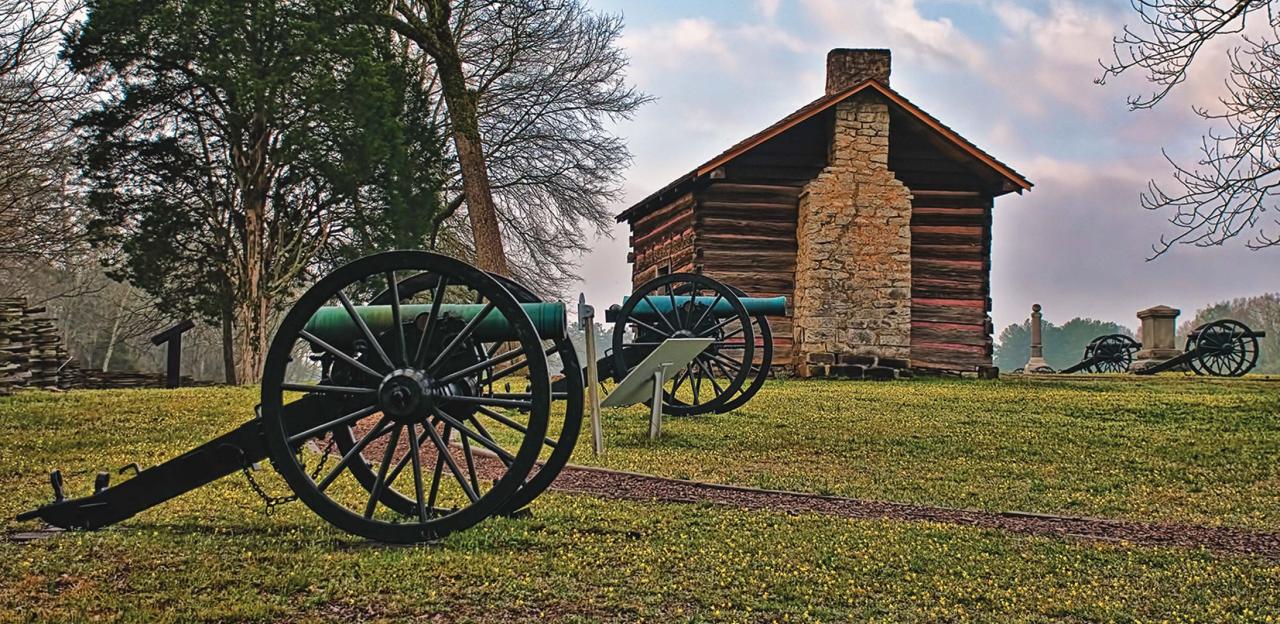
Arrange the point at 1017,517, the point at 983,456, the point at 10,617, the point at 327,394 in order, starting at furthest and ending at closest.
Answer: the point at 983,456 → the point at 1017,517 → the point at 327,394 → the point at 10,617

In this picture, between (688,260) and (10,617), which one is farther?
(688,260)

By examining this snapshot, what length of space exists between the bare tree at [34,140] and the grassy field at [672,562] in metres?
10.4

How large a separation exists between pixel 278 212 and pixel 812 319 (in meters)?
11.3

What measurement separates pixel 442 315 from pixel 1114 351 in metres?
27.6

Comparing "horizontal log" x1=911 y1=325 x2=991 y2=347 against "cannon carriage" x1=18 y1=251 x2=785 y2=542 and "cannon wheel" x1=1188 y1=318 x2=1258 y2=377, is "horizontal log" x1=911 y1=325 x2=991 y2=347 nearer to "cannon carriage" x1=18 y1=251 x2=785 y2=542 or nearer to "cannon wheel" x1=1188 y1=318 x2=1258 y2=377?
"cannon wheel" x1=1188 y1=318 x2=1258 y2=377

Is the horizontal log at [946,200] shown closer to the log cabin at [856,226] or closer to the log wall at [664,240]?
the log cabin at [856,226]

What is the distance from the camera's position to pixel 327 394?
15.0ft

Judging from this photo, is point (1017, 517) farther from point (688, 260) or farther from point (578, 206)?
point (578, 206)

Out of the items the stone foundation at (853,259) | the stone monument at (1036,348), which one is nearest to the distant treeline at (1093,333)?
the stone monument at (1036,348)

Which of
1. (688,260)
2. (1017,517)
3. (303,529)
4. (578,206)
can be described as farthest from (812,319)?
(303,529)

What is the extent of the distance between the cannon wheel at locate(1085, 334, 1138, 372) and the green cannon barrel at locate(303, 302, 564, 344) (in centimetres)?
2631

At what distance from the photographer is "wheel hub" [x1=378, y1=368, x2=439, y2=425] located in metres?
4.35

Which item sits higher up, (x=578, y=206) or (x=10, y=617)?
(x=578, y=206)

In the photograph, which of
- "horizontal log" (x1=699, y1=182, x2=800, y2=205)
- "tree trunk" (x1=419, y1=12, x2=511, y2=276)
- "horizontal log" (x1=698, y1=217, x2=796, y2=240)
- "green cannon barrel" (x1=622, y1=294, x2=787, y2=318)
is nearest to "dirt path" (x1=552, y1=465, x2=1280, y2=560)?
"green cannon barrel" (x1=622, y1=294, x2=787, y2=318)
